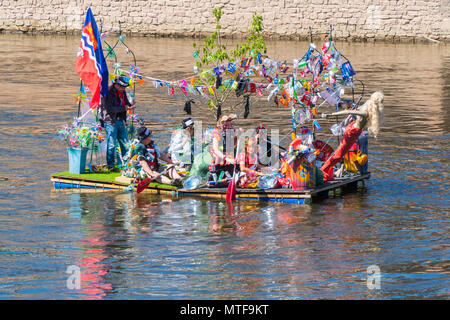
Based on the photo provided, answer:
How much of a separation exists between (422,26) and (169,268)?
94.1ft

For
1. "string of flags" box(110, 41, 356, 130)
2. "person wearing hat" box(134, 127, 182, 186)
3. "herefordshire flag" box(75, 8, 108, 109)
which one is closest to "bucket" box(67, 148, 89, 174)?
"herefordshire flag" box(75, 8, 108, 109)

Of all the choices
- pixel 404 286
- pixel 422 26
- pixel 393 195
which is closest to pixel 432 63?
pixel 422 26

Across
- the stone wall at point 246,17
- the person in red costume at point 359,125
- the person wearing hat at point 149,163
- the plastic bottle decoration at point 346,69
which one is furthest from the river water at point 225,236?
the stone wall at point 246,17

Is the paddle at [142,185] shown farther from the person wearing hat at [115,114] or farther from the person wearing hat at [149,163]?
the person wearing hat at [115,114]

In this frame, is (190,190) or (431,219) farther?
(190,190)

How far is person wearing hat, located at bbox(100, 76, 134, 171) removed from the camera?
1323 centimetres

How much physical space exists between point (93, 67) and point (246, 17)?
24658 mm

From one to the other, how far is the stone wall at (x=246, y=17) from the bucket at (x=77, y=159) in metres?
24.5

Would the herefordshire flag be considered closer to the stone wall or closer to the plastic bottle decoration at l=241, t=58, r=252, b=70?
the plastic bottle decoration at l=241, t=58, r=252, b=70

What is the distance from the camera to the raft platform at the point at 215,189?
1196 centimetres

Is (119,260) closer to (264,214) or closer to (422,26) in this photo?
(264,214)

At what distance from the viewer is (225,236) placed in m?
10.5

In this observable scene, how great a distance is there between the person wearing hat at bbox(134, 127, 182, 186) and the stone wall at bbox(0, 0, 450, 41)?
80.8 feet
